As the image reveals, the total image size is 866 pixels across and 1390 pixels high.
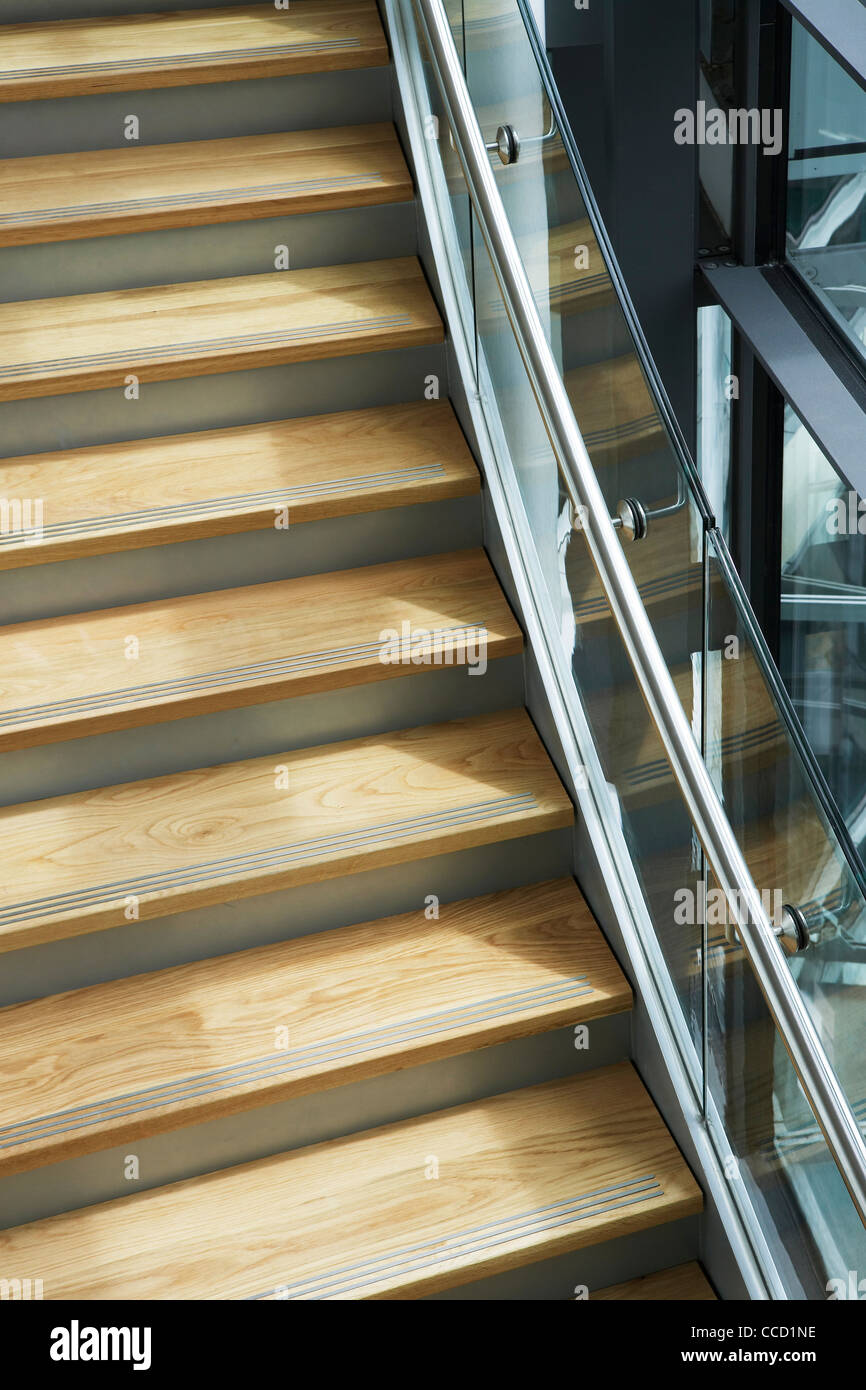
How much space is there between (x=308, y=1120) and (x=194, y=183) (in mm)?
2057

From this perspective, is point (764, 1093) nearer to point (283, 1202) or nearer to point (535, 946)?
point (535, 946)

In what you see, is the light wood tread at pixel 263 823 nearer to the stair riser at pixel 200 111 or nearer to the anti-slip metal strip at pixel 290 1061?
the anti-slip metal strip at pixel 290 1061

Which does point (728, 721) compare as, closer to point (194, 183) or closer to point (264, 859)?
point (264, 859)

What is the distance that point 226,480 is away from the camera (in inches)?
111

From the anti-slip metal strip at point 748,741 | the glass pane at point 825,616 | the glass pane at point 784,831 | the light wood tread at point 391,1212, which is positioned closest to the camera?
the glass pane at point 784,831

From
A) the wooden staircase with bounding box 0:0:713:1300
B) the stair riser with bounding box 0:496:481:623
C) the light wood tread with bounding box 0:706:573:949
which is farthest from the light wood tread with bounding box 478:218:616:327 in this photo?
the light wood tread with bounding box 0:706:573:949

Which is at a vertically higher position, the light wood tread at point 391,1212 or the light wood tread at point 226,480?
the light wood tread at point 226,480

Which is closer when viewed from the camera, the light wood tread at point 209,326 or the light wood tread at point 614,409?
the light wood tread at point 614,409

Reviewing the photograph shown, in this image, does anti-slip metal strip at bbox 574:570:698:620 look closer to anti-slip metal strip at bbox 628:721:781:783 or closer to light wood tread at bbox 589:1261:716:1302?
anti-slip metal strip at bbox 628:721:781:783

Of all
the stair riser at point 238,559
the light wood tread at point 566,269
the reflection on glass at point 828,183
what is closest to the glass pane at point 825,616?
the reflection on glass at point 828,183

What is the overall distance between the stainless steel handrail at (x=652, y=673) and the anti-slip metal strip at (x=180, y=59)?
748 millimetres

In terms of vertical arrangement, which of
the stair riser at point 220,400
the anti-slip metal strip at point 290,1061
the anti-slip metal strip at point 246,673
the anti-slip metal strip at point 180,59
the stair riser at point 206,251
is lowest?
the anti-slip metal strip at point 290,1061

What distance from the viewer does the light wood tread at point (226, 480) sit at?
2.71 m

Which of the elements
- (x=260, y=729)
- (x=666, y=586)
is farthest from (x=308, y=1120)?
(x=666, y=586)
